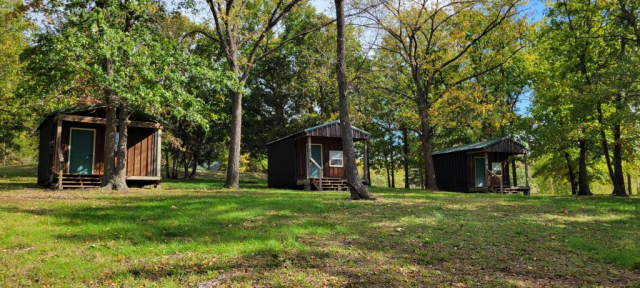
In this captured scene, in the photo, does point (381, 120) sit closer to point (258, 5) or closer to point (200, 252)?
point (258, 5)

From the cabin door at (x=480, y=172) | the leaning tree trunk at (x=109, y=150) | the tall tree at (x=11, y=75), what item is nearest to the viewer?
the leaning tree trunk at (x=109, y=150)

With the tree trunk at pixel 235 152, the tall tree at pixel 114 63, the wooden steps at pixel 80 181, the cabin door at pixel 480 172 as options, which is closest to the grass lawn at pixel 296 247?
the tall tree at pixel 114 63

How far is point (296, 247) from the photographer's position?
19.4 ft

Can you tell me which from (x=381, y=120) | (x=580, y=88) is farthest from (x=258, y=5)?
(x=580, y=88)

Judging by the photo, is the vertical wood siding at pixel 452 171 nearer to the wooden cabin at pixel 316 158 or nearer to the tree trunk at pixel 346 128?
the wooden cabin at pixel 316 158

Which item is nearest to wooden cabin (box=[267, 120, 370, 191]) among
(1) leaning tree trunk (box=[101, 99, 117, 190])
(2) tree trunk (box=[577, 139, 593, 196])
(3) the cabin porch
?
(3) the cabin porch

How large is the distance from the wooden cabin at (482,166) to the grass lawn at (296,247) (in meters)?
14.5

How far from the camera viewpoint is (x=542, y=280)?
515 cm

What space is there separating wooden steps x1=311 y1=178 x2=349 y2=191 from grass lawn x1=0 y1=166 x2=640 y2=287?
10211 millimetres

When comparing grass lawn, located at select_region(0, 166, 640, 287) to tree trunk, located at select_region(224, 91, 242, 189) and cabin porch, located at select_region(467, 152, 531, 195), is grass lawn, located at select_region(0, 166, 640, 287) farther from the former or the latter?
cabin porch, located at select_region(467, 152, 531, 195)

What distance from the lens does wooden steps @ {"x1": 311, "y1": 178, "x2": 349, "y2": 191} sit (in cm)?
2000

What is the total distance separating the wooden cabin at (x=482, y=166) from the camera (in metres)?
23.7

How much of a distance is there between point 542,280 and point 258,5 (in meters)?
28.4

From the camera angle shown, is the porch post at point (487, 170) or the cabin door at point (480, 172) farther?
the cabin door at point (480, 172)
